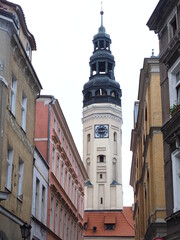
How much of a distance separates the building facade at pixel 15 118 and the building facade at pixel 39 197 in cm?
322

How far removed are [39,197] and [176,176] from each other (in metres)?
13.3

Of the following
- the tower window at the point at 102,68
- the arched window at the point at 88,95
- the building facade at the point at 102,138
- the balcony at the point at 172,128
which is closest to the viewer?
the balcony at the point at 172,128

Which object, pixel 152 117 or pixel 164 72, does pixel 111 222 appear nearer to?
pixel 152 117

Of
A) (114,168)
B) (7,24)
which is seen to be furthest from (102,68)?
(7,24)

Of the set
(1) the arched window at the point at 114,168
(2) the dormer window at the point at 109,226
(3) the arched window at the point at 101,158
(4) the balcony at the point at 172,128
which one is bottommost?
(4) the balcony at the point at 172,128

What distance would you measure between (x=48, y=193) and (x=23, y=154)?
9.59 m

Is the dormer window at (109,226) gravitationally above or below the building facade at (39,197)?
above

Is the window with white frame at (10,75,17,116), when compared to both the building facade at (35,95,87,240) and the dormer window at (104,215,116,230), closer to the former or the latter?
the building facade at (35,95,87,240)

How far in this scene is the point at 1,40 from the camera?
19594mm

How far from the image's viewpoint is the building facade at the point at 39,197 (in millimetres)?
27719

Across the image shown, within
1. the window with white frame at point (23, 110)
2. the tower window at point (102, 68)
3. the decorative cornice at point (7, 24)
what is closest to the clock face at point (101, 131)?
the tower window at point (102, 68)

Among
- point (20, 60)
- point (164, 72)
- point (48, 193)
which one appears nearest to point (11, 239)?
point (20, 60)

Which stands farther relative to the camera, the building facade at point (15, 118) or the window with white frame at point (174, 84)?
the building facade at point (15, 118)

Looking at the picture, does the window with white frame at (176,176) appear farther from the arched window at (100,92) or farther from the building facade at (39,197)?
the arched window at (100,92)
